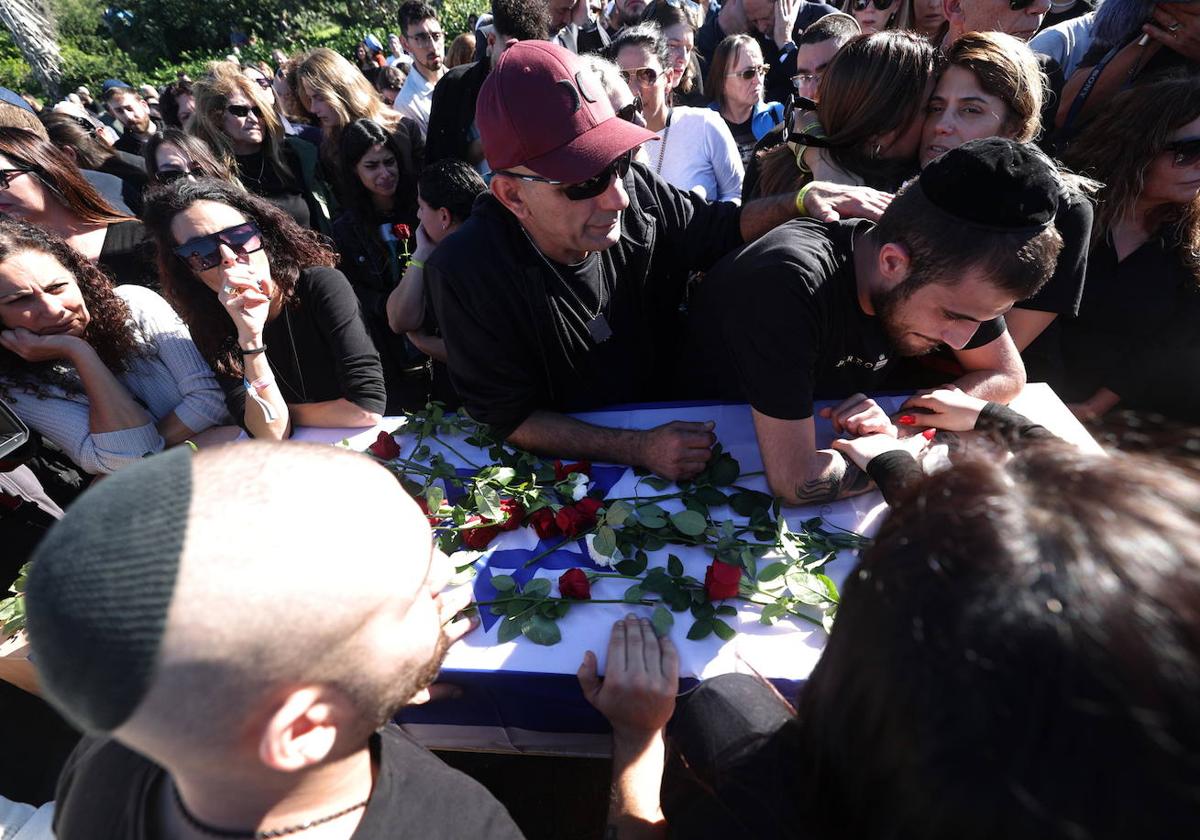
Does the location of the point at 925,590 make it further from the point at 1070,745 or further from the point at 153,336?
the point at 153,336

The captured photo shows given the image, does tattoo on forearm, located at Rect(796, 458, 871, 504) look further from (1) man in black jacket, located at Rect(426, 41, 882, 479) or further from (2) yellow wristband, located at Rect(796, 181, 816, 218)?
(2) yellow wristband, located at Rect(796, 181, 816, 218)

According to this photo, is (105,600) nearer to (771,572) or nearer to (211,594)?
(211,594)

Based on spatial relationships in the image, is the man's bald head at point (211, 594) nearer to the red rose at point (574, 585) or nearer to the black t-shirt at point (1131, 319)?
the red rose at point (574, 585)

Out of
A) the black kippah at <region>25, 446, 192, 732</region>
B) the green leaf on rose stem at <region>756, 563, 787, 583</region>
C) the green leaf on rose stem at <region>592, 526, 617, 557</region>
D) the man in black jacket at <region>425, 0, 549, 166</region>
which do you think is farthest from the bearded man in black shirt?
the man in black jacket at <region>425, 0, 549, 166</region>

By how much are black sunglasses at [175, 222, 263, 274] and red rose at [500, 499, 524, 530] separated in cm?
158

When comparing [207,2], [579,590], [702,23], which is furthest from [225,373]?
[207,2]

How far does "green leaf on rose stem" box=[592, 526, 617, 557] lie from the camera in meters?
1.60

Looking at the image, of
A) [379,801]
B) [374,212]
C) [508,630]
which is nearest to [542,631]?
[508,630]

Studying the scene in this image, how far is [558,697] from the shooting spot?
149 centimetres

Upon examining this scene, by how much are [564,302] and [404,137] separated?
2850mm

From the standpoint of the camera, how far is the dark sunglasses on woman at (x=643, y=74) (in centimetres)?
362

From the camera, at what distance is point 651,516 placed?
1.70 metres

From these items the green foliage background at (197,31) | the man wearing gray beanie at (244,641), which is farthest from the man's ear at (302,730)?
the green foliage background at (197,31)

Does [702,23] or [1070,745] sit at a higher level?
[702,23]
